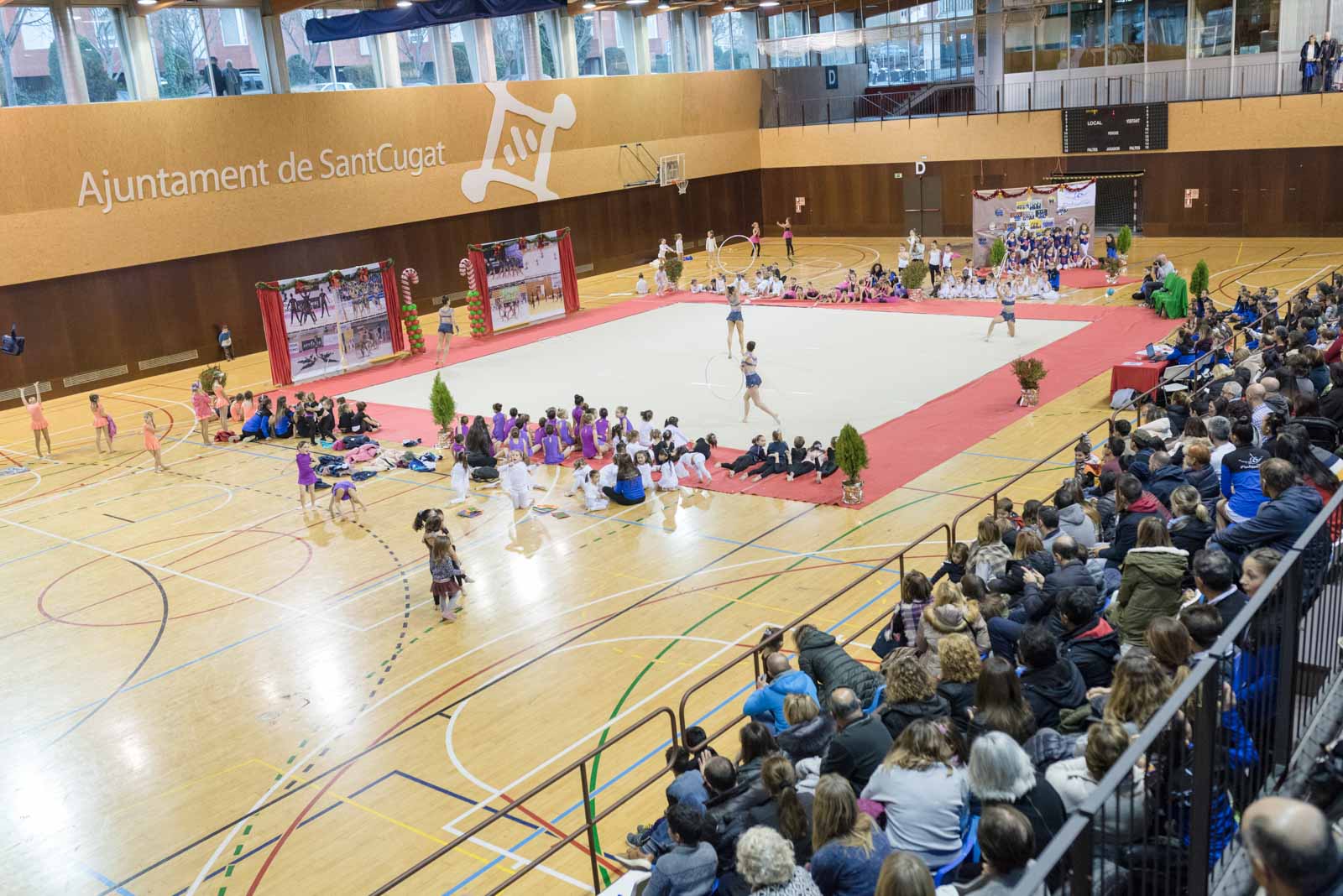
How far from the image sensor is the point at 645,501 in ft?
61.4

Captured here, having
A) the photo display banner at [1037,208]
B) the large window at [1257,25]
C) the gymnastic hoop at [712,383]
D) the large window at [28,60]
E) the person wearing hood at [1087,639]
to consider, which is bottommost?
the gymnastic hoop at [712,383]

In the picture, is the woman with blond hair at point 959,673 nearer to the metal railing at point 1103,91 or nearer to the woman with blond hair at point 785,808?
the woman with blond hair at point 785,808

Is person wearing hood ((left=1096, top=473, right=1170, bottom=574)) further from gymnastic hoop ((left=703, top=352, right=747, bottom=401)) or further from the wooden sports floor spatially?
gymnastic hoop ((left=703, top=352, right=747, bottom=401))

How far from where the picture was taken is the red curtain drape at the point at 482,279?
3284 centimetres

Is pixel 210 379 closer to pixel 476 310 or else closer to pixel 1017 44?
pixel 476 310

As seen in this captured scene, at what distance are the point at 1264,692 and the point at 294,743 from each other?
9.53 m

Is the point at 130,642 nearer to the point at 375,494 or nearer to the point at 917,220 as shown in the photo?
the point at 375,494

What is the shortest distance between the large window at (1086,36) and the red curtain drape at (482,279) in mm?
24515

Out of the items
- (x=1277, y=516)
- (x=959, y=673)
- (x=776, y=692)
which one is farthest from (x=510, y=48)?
(x=959, y=673)

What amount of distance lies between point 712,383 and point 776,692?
1715 cm

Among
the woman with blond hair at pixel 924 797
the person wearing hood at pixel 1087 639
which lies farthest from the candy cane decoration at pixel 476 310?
the woman with blond hair at pixel 924 797

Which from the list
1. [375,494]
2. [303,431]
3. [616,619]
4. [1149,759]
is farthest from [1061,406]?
[1149,759]

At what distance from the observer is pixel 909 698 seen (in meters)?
7.33

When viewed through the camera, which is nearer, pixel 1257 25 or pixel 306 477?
pixel 306 477
